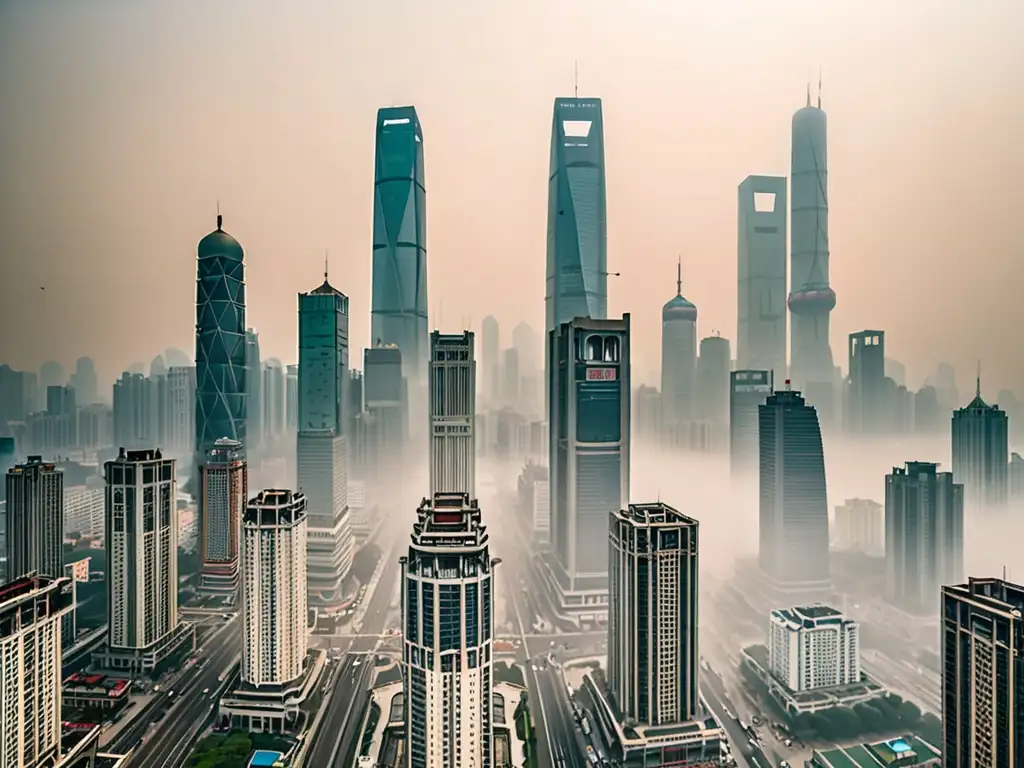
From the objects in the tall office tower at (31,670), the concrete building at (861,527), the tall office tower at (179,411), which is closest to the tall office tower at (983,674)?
the concrete building at (861,527)

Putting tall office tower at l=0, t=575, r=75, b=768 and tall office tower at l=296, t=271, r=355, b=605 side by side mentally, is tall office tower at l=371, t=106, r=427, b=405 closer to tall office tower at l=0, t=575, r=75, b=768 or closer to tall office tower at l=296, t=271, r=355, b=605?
tall office tower at l=296, t=271, r=355, b=605

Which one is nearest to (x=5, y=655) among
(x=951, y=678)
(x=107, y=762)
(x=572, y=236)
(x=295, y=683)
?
(x=107, y=762)

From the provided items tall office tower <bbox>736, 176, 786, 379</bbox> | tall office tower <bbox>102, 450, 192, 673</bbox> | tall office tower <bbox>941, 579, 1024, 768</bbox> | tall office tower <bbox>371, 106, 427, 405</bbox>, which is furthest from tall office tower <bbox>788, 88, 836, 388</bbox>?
tall office tower <bbox>102, 450, 192, 673</bbox>

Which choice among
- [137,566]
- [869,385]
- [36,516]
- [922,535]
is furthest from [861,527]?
[36,516]

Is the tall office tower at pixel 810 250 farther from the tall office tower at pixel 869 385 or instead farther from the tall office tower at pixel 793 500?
the tall office tower at pixel 793 500

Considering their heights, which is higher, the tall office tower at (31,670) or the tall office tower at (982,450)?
the tall office tower at (982,450)

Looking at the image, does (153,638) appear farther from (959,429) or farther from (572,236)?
(959,429)
